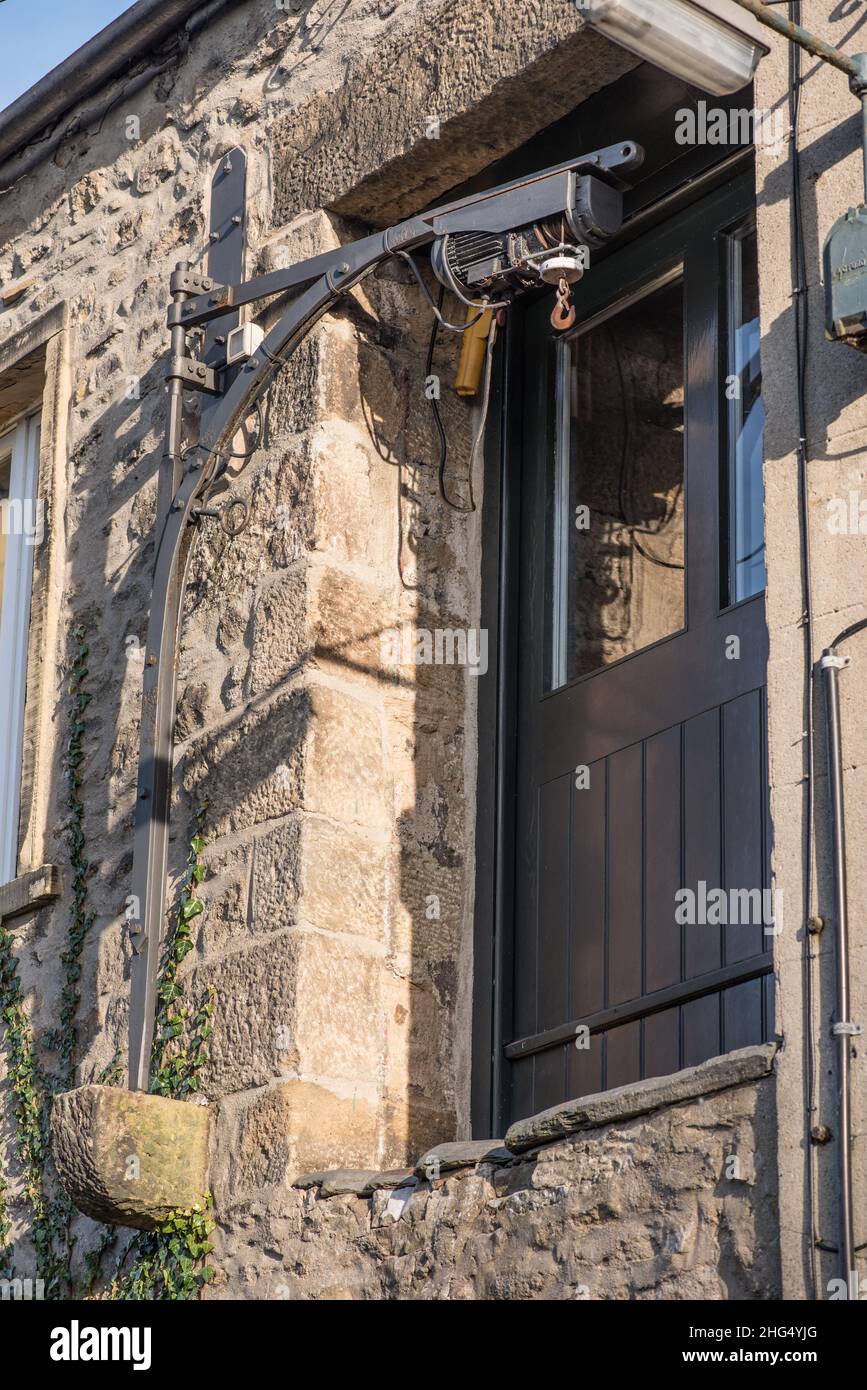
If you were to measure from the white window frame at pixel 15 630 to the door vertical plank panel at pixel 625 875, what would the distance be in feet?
6.97

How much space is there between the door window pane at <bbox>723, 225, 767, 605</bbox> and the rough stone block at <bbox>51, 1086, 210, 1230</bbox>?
5.57 feet

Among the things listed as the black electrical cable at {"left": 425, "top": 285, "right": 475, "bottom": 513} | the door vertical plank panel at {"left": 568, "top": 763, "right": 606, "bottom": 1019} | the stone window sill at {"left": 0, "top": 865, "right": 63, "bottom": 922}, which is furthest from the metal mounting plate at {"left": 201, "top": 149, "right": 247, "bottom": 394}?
the door vertical plank panel at {"left": 568, "top": 763, "right": 606, "bottom": 1019}

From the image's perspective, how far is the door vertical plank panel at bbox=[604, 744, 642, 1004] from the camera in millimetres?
4238

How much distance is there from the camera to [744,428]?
427cm

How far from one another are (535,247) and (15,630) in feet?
8.69

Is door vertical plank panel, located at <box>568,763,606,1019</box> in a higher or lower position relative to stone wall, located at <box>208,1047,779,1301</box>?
higher

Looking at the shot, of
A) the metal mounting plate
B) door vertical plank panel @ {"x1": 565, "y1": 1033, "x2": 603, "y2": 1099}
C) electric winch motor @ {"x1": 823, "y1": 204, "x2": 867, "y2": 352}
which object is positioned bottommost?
door vertical plank panel @ {"x1": 565, "y1": 1033, "x2": 603, "y2": 1099}

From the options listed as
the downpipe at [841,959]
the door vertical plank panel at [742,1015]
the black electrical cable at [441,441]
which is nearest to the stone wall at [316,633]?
the black electrical cable at [441,441]

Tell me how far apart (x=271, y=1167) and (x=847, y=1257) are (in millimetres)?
1587

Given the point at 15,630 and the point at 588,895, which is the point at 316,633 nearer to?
the point at 588,895

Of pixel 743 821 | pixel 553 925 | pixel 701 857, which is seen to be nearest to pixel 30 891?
pixel 553 925

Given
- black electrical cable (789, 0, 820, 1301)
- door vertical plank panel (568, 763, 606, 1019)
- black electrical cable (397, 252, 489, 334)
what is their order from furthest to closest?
door vertical plank panel (568, 763, 606, 1019), black electrical cable (397, 252, 489, 334), black electrical cable (789, 0, 820, 1301)

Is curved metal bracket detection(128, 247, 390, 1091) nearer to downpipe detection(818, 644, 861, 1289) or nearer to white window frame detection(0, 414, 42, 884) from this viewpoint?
white window frame detection(0, 414, 42, 884)
